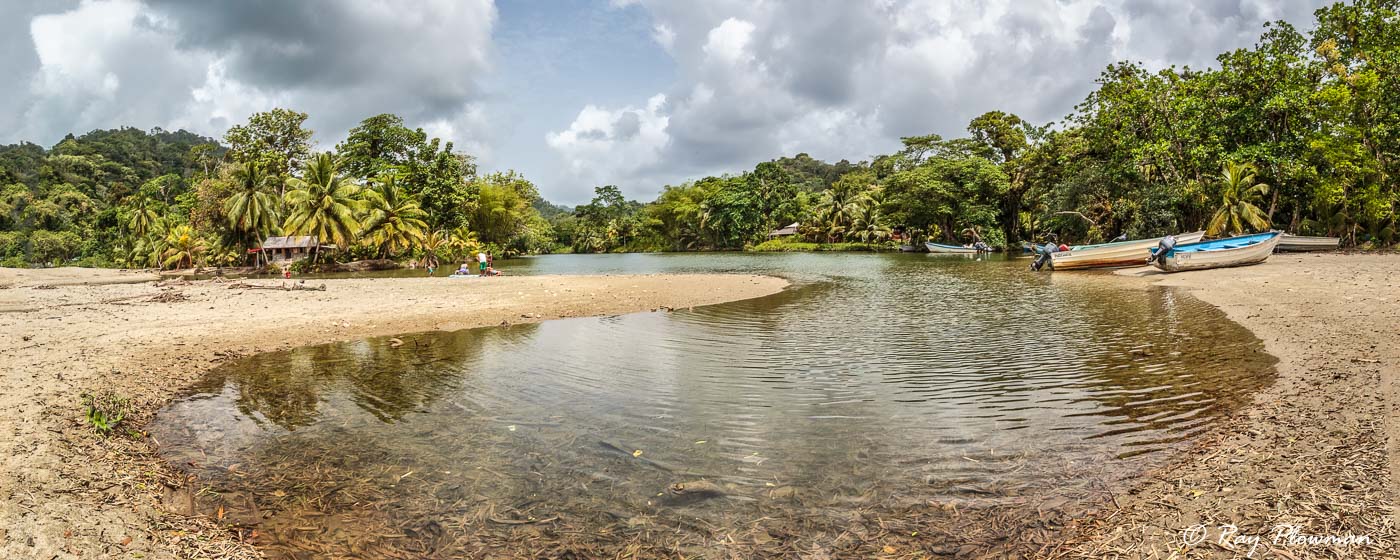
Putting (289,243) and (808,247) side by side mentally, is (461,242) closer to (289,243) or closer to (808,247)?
(289,243)

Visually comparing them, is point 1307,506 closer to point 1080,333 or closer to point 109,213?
point 1080,333

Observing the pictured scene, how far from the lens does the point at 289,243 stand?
158 feet

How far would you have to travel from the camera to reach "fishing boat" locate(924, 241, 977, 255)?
54.0m

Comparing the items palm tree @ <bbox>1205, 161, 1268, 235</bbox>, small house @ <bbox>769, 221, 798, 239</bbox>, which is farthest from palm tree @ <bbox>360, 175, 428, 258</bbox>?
small house @ <bbox>769, 221, 798, 239</bbox>

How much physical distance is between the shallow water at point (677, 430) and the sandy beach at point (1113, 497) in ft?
1.39

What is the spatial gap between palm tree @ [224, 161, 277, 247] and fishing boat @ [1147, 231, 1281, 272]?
170ft

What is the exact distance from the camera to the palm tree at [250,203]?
4078 cm

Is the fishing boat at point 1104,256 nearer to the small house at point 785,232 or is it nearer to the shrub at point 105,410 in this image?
the shrub at point 105,410

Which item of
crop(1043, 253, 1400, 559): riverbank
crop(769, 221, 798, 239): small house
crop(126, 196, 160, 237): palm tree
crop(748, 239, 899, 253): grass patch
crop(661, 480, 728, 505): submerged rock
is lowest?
crop(661, 480, 728, 505): submerged rock

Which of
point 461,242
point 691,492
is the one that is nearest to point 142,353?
point 691,492

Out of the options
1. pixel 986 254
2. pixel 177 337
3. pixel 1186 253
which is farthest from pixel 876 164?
pixel 177 337

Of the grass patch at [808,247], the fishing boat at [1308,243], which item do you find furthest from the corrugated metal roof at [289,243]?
the fishing boat at [1308,243]

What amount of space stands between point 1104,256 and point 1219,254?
5.89 metres

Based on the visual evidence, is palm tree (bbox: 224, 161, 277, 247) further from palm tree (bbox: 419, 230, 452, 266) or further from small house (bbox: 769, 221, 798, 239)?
small house (bbox: 769, 221, 798, 239)
